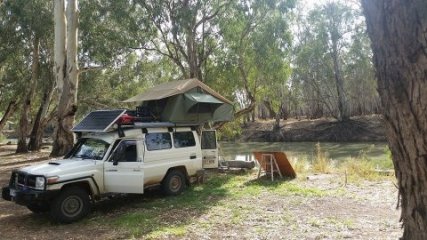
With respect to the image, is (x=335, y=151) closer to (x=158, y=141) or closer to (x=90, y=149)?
(x=158, y=141)

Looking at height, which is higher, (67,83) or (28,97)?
(28,97)

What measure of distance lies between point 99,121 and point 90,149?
68 centimetres

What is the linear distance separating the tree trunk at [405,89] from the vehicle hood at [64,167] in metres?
7.29

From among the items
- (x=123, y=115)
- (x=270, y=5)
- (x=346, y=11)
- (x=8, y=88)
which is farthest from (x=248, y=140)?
(x=123, y=115)

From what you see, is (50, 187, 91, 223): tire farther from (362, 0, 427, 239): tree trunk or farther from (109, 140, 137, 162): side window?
(362, 0, 427, 239): tree trunk

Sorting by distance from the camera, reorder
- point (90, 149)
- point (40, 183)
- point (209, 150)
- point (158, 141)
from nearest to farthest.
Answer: point (40, 183)
point (90, 149)
point (158, 141)
point (209, 150)

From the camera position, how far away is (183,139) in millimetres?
11820

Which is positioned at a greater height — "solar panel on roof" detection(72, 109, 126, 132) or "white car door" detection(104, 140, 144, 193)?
"solar panel on roof" detection(72, 109, 126, 132)

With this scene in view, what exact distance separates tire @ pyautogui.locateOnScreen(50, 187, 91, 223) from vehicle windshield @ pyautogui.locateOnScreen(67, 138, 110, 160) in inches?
40.6

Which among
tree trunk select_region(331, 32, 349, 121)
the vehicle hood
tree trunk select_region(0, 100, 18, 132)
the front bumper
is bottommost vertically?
the front bumper

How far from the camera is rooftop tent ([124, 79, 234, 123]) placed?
12336mm

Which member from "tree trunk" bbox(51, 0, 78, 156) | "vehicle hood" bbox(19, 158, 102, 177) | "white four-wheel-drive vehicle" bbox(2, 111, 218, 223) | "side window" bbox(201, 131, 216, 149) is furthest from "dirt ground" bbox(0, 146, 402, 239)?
"tree trunk" bbox(51, 0, 78, 156)

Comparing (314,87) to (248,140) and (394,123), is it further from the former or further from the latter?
(394,123)

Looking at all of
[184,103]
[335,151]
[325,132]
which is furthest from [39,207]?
[325,132]
